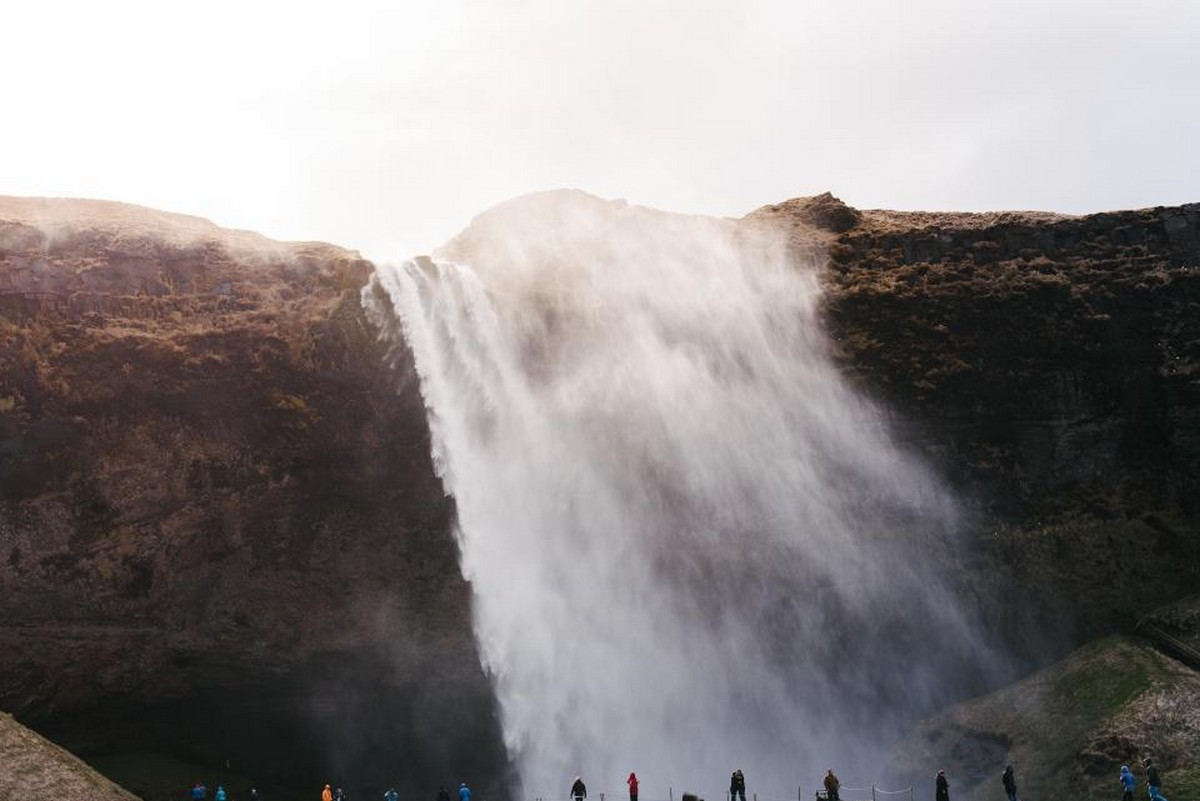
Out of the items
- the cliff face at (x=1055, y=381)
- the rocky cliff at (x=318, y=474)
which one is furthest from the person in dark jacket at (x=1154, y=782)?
the cliff face at (x=1055, y=381)

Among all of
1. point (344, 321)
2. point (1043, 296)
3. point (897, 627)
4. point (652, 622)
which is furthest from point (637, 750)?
point (1043, 296)

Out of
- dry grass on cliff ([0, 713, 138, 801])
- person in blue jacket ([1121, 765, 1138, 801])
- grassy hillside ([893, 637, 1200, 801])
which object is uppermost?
dry grass on cliff ([0, 713, 138, 801])

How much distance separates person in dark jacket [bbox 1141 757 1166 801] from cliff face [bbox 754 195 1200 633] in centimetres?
1046

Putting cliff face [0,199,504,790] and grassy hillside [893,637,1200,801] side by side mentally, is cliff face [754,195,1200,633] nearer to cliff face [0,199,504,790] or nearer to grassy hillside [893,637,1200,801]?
grassy hillside [893,637,1200,801]

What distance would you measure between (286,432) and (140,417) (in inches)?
199

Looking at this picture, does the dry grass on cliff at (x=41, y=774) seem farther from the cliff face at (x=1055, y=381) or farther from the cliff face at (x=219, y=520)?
the cliff face at (x=1055, y=381)

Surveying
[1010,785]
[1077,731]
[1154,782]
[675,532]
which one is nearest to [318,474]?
[675,532]

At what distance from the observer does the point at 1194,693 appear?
3209 cm

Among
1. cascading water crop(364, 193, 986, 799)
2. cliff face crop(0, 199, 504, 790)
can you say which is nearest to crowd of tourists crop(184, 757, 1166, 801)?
cliff face crop(0, 199, 504, 790)

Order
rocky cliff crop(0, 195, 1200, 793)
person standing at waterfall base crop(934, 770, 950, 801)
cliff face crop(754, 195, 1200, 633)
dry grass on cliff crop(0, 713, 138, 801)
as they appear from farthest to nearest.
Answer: cliff face crop(754, 195, 1200, 633) < rocky cliff crop(0, 195, 1200, 793) < person standing at waterfall base crop(934, 770, 950, 801) < dry grass on cliff crop(0, 713, 138, 801)

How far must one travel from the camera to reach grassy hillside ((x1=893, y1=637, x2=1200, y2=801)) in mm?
30219

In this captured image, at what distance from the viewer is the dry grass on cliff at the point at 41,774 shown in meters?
26.9

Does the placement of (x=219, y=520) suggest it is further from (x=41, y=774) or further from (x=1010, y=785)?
(x=1010, y=785)

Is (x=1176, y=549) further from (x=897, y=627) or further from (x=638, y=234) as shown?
(x=638, y=234)
